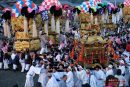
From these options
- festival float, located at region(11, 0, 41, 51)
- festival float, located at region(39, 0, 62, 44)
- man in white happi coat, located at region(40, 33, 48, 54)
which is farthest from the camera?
festival float, located at region(39, 0, 62, 44)

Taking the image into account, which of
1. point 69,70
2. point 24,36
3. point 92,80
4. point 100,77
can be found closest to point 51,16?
point 24,36

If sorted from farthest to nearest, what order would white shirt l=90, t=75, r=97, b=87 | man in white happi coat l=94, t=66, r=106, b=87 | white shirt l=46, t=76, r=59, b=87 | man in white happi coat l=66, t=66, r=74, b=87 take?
man in white happi coat l=66, t=66, r=74, b=87 < man in white happi coat l=94, t=66, r=106, b=87 < white shirt l=90, t=75, r=97, b=87 < white shirt l=46, t=76, r=59, b=87

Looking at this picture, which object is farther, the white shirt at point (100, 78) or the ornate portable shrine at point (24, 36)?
the ornate portable shrine at point (24, 36)

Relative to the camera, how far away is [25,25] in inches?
849

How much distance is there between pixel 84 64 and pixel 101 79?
211 cm

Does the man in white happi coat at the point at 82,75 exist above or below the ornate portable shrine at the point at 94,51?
below

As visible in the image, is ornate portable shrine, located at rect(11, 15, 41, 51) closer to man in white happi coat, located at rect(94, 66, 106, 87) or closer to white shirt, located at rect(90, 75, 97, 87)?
man in white happi coat, located at rect(94, 66, 106, 87)

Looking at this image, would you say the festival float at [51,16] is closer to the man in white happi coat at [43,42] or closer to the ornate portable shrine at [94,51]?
the man in white happi coat at [43,42]

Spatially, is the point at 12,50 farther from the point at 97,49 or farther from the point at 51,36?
the point at 97,49

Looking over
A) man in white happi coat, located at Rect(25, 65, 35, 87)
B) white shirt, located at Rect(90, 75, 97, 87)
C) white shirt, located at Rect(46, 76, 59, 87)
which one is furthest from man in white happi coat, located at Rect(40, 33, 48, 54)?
white shirt, located at Rect(46, 76, 59, 87)

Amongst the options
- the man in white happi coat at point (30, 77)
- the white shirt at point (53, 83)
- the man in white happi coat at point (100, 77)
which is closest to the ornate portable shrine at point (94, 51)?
the man in white happi coat at point (100, 77)

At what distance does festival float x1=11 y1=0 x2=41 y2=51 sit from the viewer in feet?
69.2

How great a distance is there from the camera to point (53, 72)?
43.6ft

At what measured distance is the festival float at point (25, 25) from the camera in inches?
831
